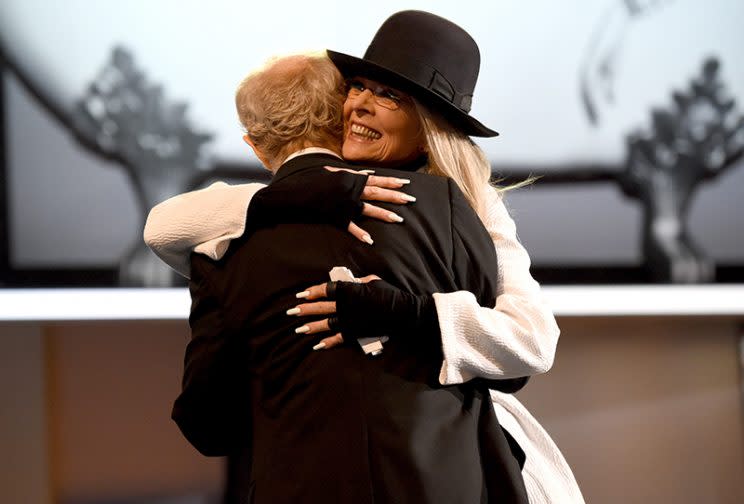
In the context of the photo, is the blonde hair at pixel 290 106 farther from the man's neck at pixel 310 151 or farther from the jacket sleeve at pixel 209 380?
the jacket sleeve at pixel 209 380

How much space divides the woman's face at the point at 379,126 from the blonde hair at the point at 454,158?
0.15 ft

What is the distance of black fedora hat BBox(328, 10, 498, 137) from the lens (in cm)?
164

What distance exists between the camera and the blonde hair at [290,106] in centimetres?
157

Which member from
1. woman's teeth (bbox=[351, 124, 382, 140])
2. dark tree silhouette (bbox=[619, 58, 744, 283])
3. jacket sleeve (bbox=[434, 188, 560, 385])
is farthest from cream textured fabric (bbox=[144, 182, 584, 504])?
dark tree silhouette (bbox=[619, 58, 744, 283])

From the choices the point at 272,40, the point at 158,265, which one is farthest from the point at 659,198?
the point at 158,265

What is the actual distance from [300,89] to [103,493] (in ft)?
7.09

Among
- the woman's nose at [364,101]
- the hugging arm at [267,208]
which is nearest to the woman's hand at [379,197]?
the hugging arm at [267,208]

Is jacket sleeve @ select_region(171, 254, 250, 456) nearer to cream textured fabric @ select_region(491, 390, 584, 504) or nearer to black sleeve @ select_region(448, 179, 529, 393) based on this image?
black sleeve @ select_region(448, 179, 529, 393)

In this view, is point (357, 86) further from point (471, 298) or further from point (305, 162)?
point (471, 298)

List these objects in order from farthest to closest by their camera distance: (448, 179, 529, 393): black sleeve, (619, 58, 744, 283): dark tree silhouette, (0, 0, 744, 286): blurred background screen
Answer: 1. (619, 58, 744, 283): dark tree silhouette
2. (0, 0, 744, 286): blurred background screen
3. (448, 179, 529, 393): black sleeve

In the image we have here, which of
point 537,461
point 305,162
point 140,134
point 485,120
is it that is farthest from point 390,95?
point 140,134

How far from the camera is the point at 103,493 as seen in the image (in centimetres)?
326

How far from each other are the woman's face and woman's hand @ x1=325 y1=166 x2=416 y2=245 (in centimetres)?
19

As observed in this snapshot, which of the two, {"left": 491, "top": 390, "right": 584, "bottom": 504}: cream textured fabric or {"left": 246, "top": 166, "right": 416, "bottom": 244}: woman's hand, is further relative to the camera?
{"left": 491, "top": 390, "right": 584, "bottom": 504}: cream textured fabric
